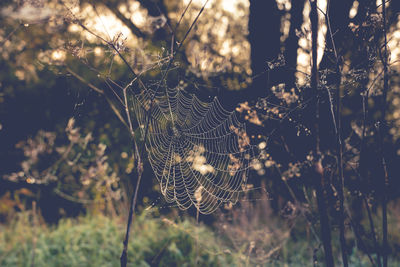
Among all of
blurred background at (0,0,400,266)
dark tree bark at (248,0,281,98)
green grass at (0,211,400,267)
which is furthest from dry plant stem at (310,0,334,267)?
green grass at (0,211,400,267)

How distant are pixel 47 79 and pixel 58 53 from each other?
5333 millimetres

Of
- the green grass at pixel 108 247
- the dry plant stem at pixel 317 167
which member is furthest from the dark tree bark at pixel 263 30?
the green grass at pixel 108 247

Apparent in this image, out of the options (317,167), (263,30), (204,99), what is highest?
(263,30)

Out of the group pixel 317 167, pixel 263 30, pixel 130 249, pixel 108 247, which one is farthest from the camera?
pixel 108 247

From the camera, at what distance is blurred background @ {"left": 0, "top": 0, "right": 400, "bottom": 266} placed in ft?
6.86

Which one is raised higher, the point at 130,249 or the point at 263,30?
the point at 263,30

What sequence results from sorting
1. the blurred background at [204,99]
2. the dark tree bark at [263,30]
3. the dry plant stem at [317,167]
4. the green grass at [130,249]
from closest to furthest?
the dry plant stem at [317,167]
the blurred background at [204,99]
the dark tree bark at [263,30]
the green grass at [130,249]

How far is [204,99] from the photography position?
11.3ft

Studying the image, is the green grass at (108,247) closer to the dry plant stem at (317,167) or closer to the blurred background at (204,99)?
the blurred background at (204,99)

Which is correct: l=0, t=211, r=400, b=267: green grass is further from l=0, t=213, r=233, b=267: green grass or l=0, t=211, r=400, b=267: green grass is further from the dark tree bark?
the dark tree bark

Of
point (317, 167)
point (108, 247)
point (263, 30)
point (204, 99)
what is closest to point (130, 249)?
point (108, 247)

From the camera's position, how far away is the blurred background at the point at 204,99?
2.09 meters

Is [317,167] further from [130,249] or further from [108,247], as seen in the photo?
[108,247]

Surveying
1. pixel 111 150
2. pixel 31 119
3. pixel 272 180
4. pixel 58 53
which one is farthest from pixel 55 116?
pixel 58 53
